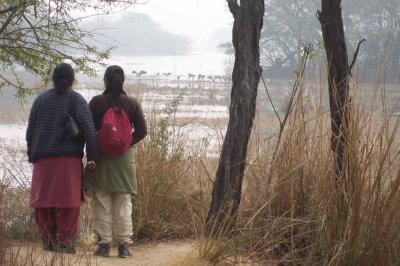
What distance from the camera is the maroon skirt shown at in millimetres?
5512

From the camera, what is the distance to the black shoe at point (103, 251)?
223 inches

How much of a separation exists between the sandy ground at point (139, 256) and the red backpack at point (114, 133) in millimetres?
876

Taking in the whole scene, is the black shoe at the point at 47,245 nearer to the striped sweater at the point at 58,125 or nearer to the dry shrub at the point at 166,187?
the striped sweater at the point at 58,125

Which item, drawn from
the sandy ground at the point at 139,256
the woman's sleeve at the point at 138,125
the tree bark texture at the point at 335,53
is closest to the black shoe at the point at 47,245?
the sandy ground at the point at 139,256

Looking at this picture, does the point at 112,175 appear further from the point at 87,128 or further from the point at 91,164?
the point at 87,128

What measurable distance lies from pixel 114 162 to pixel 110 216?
0.51 m

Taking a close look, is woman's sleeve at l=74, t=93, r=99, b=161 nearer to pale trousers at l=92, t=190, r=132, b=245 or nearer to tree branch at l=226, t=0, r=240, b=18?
pale trousers at l=92, t=190, r=132, b=245

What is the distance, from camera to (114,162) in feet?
18.4

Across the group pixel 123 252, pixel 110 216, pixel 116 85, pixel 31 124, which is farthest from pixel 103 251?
pixel 116 85

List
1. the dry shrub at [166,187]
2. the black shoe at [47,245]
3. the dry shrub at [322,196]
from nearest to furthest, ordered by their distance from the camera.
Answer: the dry shrub at [322,196] → the black shoe at [47,245] → the dry shrub at [166,187]

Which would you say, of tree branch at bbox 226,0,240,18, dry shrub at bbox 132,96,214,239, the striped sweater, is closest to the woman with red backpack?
the striped sweater

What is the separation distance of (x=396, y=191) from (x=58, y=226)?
115 inches

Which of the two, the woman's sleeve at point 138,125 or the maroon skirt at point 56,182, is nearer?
the maroon skirt at point 56,182

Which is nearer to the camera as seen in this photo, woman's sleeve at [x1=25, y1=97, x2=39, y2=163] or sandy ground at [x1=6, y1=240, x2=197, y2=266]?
sandy ground at [x1=6, y1=240, x2=197, y2=266]
